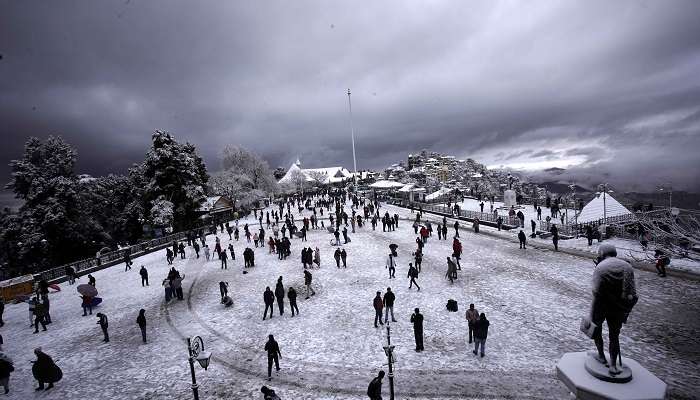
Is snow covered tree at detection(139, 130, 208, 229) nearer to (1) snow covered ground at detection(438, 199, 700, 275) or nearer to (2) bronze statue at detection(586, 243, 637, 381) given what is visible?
(1) snow covered ground at detection(438, 199, 700, 275)

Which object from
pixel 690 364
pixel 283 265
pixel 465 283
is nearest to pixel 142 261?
pixel 283 265

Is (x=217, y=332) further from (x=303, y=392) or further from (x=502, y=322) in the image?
(x=502, y=322)

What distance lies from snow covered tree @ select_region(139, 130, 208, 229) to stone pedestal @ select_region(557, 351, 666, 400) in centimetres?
3859

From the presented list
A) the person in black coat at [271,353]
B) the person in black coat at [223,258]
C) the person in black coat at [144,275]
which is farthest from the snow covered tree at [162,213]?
the person in black coat at [271,353]

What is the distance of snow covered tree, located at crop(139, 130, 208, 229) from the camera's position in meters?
36.6

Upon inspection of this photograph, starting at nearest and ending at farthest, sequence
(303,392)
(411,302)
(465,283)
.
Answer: (303,392) → (411,302) → (465,283)

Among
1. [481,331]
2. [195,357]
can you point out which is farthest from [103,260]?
[481,331]

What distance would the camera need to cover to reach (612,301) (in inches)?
190

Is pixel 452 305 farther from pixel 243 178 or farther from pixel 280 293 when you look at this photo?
pixel 243 178

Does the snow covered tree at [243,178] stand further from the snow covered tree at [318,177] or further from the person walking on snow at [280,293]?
the person walking on snow at [280,293]

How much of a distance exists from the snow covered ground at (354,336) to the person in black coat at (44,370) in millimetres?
421

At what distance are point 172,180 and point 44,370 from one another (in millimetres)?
31997

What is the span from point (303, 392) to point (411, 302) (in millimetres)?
6443

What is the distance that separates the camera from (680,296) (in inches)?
490
